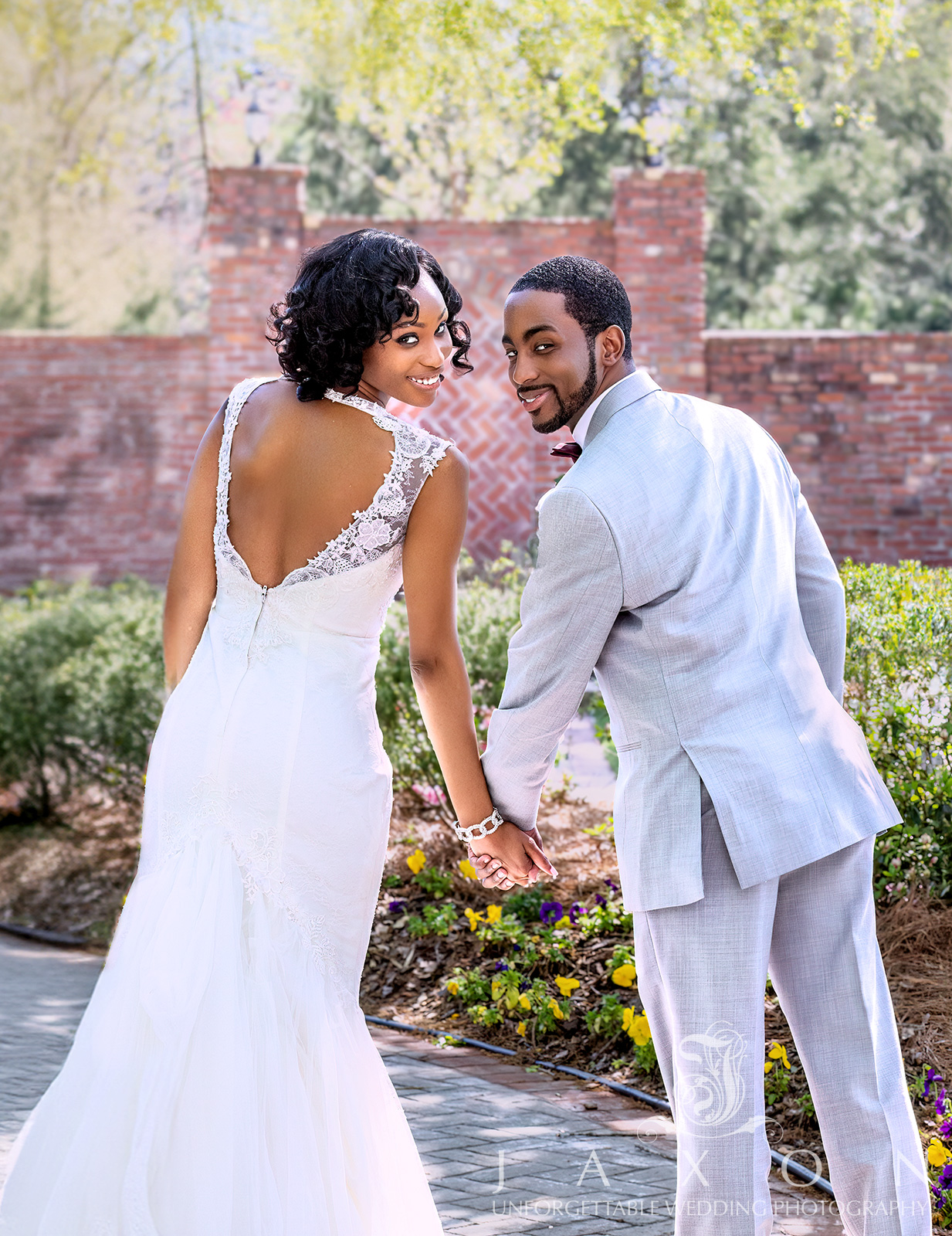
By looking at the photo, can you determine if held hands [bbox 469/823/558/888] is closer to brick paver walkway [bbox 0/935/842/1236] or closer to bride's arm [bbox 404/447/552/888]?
bride's arm [bbox 404/447/552/888]

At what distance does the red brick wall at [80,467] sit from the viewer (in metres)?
12.7

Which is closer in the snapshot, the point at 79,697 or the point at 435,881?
the point at 435,881

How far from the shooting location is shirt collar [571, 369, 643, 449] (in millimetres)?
2742

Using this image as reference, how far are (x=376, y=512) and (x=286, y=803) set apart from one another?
0.61m

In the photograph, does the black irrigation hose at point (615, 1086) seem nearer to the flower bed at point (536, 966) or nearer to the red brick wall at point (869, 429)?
the flower bed at point (536, 966)

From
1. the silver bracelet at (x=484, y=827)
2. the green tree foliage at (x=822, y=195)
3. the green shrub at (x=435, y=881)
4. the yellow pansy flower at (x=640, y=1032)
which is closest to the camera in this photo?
the silver bracelet at (x=484, y=827)

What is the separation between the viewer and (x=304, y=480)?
277 cm

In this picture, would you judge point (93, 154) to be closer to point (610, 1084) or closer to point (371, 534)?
point (610, 1084)

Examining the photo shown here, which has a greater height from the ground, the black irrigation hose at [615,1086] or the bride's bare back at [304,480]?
the bride's bare back at [304,480]

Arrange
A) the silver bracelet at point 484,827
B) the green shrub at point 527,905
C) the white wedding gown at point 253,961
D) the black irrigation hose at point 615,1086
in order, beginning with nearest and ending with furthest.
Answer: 1. the white wedding gown at point 253,961
2. the silver bracelet at point 484,827
3. the black irrigation hose at point 615,1086
4. the green shrub at point 527,905

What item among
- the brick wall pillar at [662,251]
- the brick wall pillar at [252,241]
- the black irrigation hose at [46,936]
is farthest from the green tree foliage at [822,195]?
the black irrigation hose at [46,936]

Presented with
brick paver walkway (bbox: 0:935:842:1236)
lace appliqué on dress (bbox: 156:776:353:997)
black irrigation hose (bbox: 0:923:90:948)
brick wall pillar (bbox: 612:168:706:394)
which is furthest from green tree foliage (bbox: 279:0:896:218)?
lace appliqué on dress (bbox: 156:776:353:997)

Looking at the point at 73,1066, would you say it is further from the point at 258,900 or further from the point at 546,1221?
the point at 546,1221

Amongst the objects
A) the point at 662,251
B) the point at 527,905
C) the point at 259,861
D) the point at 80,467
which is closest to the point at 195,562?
the point at 259,861
